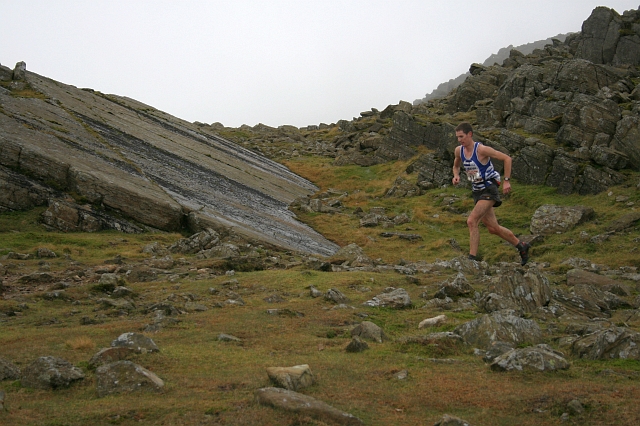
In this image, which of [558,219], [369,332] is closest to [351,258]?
[558,219]

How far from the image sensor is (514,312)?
10.1 meters

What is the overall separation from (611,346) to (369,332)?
3415 millimetres

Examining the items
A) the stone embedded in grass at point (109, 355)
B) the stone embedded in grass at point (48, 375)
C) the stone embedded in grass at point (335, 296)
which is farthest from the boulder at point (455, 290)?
the stone embedded in grass at point (48, 375)

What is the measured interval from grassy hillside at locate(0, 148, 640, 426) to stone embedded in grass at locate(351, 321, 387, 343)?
0.63 feet

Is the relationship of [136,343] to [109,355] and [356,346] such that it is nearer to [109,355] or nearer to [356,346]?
[109,355]

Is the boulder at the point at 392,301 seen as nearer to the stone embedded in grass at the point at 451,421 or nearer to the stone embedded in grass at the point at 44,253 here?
the stone embedded in grass at the point at 451,421

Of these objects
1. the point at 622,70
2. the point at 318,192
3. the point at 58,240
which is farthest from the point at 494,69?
the point at 58,240

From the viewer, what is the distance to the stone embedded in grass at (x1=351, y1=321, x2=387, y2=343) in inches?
365

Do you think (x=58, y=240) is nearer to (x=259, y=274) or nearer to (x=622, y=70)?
(x=259, y=274)

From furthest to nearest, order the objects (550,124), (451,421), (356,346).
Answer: (550,124), (356,346), (451,421)

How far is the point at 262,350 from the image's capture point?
28.4 feet

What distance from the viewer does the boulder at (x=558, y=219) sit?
22766 mm

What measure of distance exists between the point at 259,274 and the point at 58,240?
7569 mm

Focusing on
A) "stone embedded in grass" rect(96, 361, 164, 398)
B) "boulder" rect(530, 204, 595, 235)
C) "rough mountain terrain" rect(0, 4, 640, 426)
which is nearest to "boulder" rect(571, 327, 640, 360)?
"rough mountain terrain" rect(0, 4, 640, 426)
